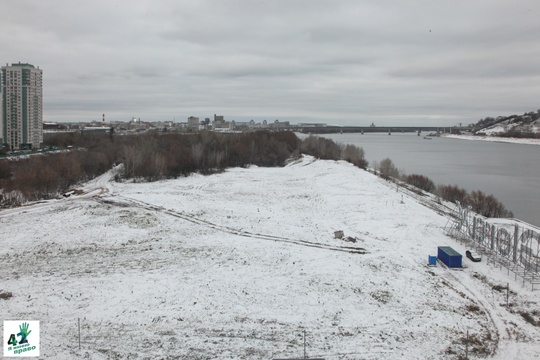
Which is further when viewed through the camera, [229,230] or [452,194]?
[452,194]

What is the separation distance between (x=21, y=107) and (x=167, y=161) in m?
50.6

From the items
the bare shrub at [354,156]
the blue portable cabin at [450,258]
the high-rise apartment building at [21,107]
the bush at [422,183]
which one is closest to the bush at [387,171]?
the bush at [422,183]

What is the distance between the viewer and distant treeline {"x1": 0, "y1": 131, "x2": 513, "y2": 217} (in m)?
37.3

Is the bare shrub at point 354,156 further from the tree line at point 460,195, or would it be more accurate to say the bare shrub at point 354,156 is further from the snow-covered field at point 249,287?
the snow-covered field at point 249,287

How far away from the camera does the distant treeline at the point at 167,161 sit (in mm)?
37281

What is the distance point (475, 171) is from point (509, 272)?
5064 cm

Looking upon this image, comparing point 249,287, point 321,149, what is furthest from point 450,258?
point 321,149

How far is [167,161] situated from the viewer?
5391 cm

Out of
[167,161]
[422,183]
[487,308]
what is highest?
[167,161]

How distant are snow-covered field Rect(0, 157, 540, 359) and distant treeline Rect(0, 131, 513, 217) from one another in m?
8.48

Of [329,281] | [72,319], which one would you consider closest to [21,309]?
[72,319]

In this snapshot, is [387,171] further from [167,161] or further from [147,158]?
[147,158]

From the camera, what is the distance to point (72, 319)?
13.2 meters

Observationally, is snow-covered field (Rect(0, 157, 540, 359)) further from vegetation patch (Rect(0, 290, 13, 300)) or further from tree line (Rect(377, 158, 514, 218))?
tree line (Rect(377, 158, 514, 218))
